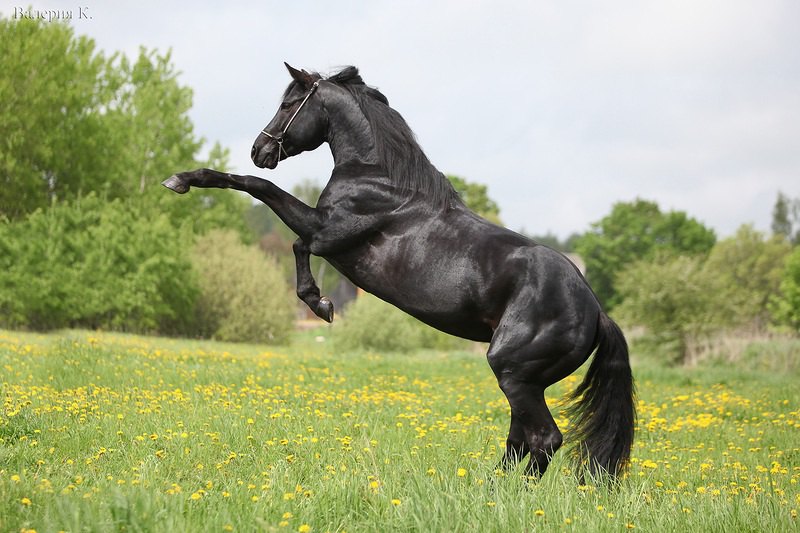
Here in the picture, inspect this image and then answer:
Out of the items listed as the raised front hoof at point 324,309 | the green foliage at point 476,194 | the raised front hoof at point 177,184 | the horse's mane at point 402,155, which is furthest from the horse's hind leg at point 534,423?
the green foliage at point 476,194

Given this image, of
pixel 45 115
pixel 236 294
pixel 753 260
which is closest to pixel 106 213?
pixel 45 115

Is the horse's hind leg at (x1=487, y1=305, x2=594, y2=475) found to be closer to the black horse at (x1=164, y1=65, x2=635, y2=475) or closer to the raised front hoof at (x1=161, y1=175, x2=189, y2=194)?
the black horse at (x1=164, y1=65, x2=635, y2=475)

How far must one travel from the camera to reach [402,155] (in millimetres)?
5625

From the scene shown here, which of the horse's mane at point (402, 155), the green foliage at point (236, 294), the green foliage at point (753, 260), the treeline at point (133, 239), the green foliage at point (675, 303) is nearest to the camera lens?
the horse's mane at point (402, 155)

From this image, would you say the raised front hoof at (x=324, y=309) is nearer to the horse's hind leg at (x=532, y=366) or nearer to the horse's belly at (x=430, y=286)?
the horse's belly at (x=430, y=286)

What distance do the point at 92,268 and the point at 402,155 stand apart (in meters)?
30.0

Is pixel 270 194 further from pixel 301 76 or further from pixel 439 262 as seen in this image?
pixel 439 262

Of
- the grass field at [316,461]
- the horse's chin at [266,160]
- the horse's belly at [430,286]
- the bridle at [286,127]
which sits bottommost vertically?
the grass field at [316,461]

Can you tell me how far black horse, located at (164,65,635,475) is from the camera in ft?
17.4

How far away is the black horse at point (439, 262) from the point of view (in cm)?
531

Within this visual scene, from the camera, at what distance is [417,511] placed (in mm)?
4035

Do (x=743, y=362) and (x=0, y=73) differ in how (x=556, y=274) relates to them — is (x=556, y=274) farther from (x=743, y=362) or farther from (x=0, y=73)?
(x=0, y=73)

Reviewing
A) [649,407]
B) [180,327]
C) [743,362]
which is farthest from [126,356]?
[180,327]

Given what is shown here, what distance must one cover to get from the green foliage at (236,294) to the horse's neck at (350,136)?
3423 centimetres
